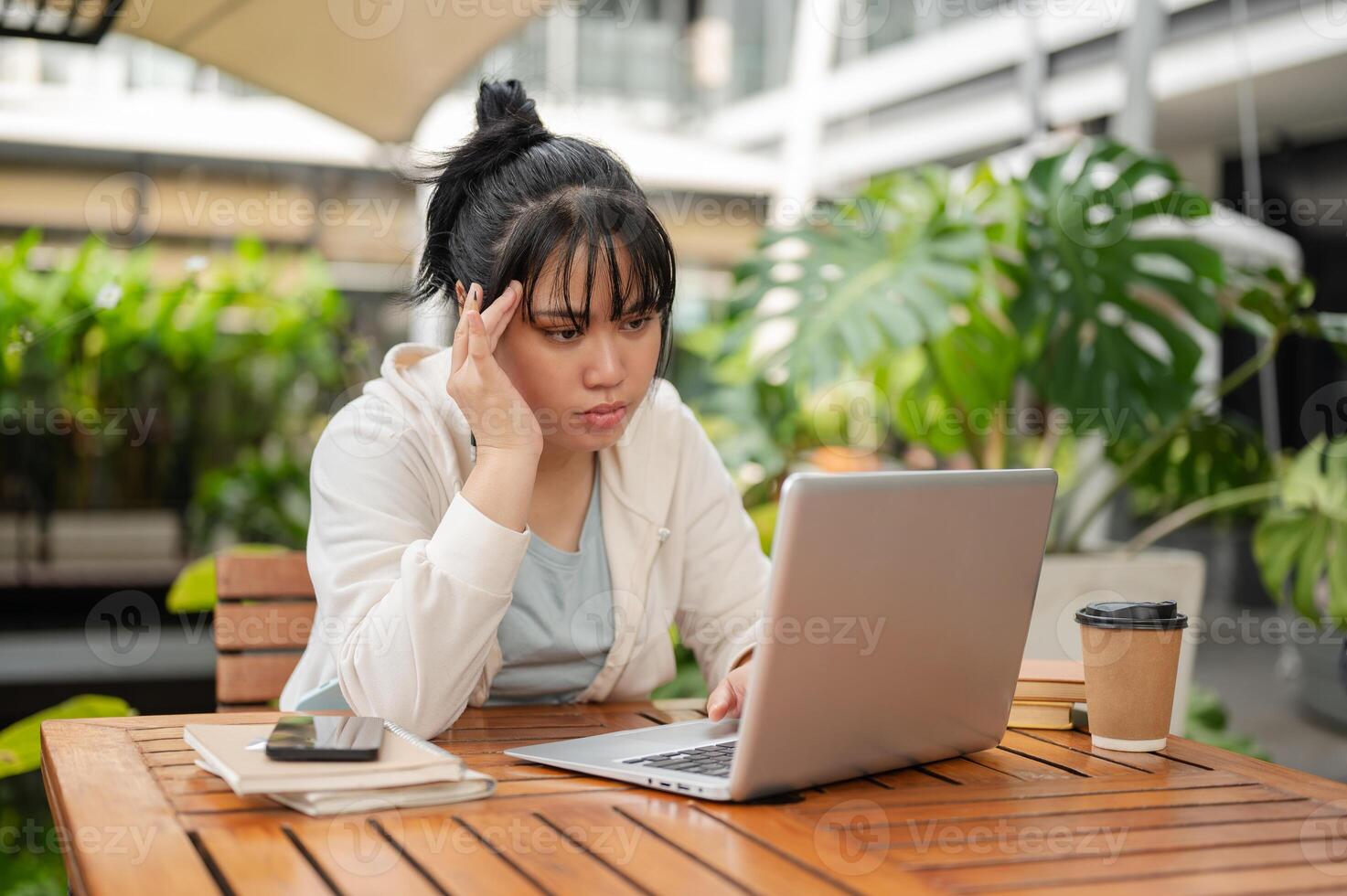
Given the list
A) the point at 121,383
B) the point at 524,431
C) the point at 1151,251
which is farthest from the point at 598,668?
the point at 121,383

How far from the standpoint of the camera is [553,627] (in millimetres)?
1529

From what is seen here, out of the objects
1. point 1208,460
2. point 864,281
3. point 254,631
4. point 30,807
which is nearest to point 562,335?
point 254,631

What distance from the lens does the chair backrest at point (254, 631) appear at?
1854 millimetres

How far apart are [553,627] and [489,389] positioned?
1.03ft

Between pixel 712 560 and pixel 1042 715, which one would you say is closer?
pixel 1042 715

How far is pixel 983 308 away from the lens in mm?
3150

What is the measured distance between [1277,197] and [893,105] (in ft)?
9.40

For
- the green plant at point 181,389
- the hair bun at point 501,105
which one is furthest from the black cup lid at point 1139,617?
the green plant at point 181,389

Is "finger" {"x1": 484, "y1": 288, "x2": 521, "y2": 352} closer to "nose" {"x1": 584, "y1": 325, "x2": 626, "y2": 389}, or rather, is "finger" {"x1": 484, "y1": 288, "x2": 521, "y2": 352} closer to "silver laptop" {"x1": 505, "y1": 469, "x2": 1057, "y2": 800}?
"nose" {"x1": 584, "y1": 325, "x2": 626, "y2": 389}

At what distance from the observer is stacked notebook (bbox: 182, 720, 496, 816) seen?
3.18 feet

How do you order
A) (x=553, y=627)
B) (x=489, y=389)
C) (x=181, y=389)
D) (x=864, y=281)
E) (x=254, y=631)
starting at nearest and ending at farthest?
(x=489, y=389)
(x=553, y=627)
(x=254, y=631)
(x=864, y=281)
(x=181, y=389)

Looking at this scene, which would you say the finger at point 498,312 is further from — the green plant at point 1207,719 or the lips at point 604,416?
the green plant at point 1207,719

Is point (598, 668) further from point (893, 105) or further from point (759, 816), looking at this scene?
point (893, 105)

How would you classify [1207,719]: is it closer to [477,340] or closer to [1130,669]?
[1130,669]
